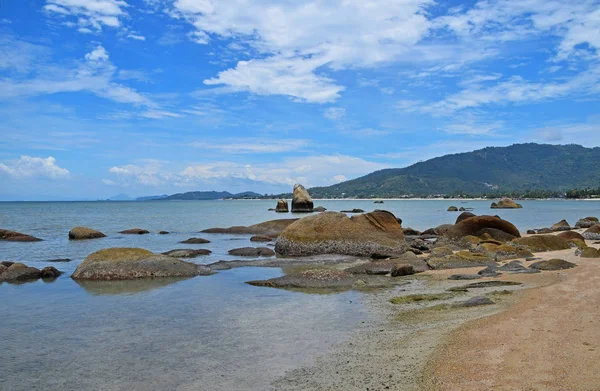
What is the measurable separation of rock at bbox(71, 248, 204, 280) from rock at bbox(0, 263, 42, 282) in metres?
1.45

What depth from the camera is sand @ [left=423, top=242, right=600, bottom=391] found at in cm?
625

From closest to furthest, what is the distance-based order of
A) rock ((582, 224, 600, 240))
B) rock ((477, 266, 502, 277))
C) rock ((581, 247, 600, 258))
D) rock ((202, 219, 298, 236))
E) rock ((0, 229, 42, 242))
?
1. rock ((477, 266, 502, 277))
2. rock ((581, 247, 600, 258))
3. rock ((582, 224, 600, 240))
4. rock ((0, 229, 42, 242))
5. rock ((202, 219, 298, 236))

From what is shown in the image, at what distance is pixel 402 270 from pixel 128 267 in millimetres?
9939

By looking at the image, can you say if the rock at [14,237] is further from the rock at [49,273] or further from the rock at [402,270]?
the rock at [402,270]

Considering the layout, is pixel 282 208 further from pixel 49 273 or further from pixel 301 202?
pixel 49 273

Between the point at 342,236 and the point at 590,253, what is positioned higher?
the point at 342,236

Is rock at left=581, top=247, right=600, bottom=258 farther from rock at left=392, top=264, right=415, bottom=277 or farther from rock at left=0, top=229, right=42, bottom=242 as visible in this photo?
rock at left=0, top=229, right=42, bottom=242

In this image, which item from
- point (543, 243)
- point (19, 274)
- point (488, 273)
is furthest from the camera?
point (543, 243)

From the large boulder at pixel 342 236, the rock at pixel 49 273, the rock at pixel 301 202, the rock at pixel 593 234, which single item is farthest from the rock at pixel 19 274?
the rock at pixel 301 202

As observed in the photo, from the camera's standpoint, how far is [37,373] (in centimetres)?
742

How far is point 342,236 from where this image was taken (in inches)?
913

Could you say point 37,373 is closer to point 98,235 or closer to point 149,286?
point 149,286

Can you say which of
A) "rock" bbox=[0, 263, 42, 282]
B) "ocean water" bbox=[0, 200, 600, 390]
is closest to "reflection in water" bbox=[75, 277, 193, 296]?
"ocean water" bbox=[0, 200, 600, 390]

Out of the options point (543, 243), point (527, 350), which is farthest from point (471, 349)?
point (543, 243)
